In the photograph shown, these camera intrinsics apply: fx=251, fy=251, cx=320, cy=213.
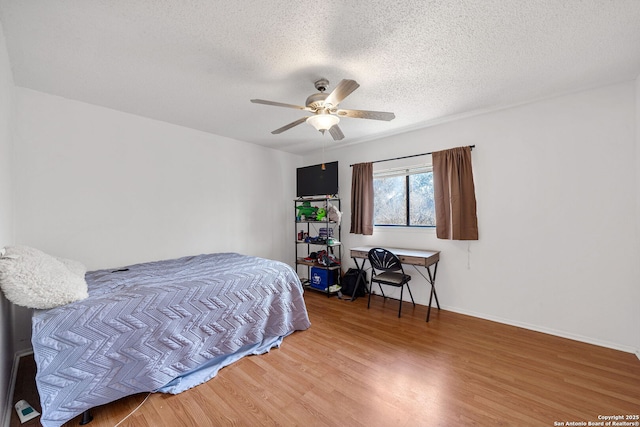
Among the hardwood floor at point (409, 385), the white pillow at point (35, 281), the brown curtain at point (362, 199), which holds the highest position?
the brown curtain at point (362, 199)

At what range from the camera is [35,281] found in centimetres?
149

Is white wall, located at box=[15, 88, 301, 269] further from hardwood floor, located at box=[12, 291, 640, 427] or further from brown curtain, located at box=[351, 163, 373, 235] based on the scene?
brown curtain, located at box=[351, 163, 373, 235]

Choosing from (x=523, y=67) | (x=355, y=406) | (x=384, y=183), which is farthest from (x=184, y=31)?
(x=384, y=183)

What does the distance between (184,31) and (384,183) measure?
3027 mm

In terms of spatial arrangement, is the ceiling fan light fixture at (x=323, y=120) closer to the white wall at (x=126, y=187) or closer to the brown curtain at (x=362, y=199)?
the brown curtain at (x=362, y=199)

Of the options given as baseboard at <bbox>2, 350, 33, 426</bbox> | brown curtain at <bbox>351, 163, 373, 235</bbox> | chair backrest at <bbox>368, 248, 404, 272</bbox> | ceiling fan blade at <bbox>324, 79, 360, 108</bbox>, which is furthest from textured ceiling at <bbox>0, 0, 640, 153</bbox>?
baseboard at <bbox>2, 350, 33, 426</bbox>

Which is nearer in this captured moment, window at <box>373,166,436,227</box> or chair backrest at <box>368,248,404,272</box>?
chair backrest at <box>368,248,404,272</box>

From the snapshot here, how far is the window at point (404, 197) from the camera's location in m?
3.46

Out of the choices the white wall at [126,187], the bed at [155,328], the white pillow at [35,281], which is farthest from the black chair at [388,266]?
the white pillow at [35,281]

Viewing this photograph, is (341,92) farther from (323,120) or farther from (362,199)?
(362,199)

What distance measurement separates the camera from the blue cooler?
3.88 metres

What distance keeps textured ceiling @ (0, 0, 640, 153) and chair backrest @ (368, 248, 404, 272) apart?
169cm

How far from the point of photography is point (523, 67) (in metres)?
1.99

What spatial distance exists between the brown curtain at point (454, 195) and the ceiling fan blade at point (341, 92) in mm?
1878
